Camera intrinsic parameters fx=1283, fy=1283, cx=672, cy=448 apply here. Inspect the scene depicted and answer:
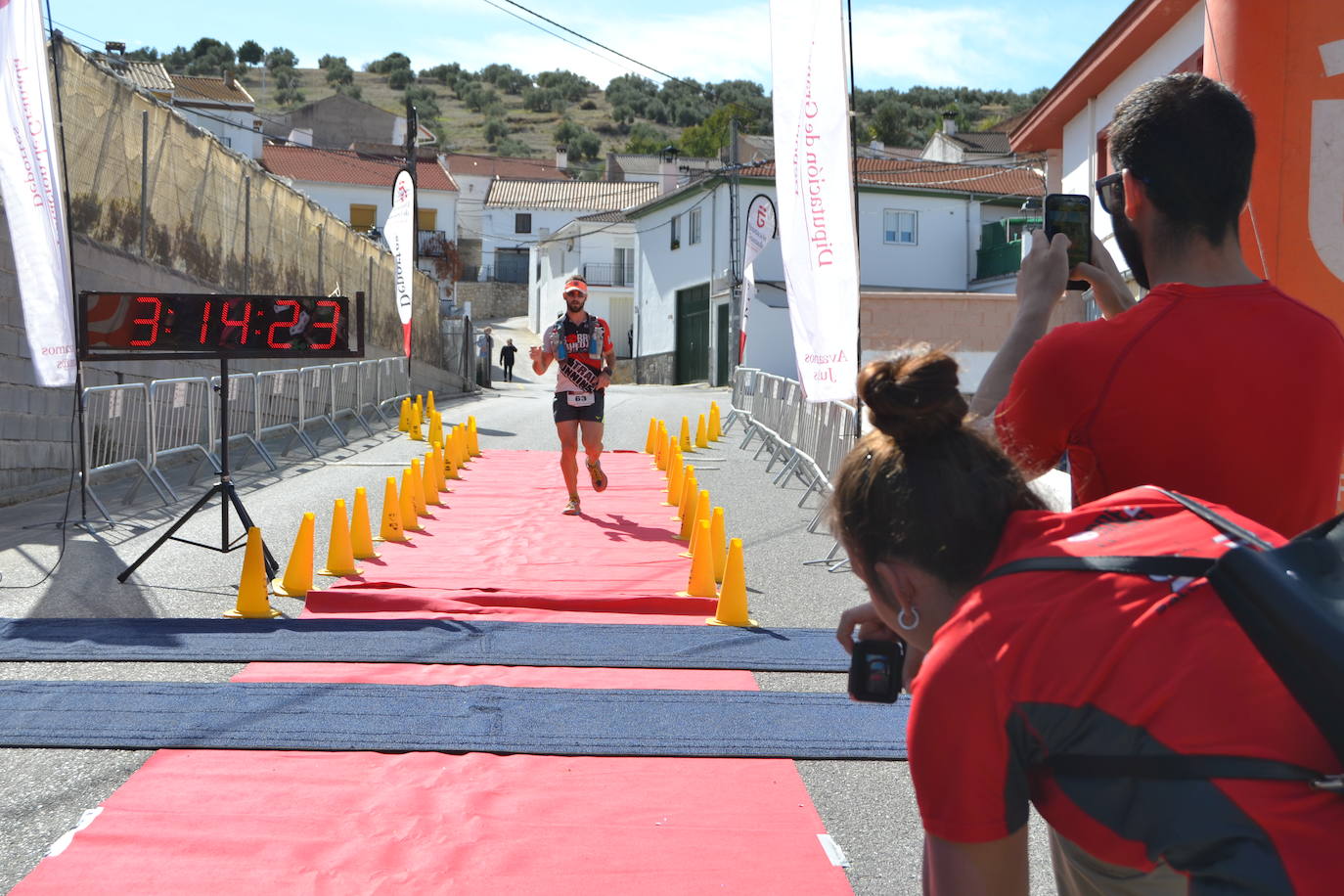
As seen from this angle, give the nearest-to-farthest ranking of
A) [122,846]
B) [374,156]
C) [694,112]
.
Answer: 1. [122,846]
2. [374,156]
3. [694,112]

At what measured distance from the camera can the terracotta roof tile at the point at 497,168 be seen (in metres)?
84.3

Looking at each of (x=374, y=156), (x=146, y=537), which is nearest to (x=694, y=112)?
(x=374, y=156)

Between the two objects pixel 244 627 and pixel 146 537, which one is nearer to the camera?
pixel 244 627

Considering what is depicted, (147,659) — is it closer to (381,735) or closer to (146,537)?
(381,735)

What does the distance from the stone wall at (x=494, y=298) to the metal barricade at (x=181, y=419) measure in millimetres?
62916

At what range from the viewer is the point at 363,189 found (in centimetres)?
7162

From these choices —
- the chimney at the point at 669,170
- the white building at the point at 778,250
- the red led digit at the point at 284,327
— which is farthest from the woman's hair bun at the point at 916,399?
the chimney at the point at 669,170

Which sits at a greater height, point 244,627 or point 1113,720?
point 1113,720

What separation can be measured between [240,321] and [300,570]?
1.82m

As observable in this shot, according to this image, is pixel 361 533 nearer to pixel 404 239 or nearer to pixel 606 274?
pixel 404 239

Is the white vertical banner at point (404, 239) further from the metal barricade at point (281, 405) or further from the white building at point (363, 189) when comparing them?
the white building at point (363, 189)

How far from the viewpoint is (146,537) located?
10.1 m

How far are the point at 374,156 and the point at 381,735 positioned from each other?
72004 millimetres

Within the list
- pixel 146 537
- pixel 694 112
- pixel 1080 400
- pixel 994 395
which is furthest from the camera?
pixel 694 112
